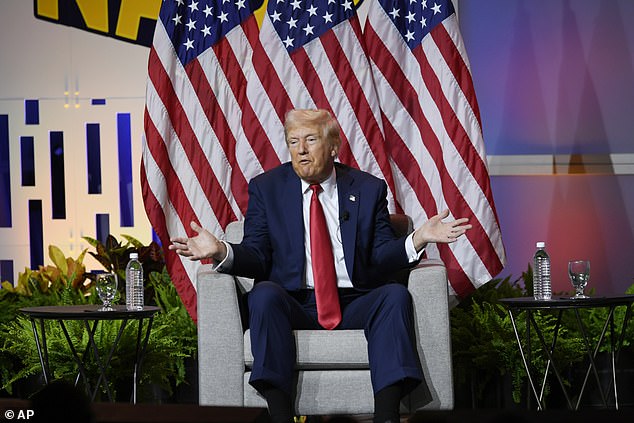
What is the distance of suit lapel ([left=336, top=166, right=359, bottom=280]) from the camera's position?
341 centimetres

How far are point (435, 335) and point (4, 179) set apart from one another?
3359 mm

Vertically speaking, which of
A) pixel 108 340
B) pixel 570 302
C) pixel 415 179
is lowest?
pixel 108 340

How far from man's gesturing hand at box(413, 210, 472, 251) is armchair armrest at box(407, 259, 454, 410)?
0.45ft

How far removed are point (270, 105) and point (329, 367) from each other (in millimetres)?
1633

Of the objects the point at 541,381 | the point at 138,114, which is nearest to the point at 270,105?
the point at 138,114

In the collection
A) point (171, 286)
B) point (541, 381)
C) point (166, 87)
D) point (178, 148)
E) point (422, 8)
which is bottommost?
point (541, 381)

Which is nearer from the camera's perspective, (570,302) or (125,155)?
(570,302)

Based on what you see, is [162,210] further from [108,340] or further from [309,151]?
[309,151]

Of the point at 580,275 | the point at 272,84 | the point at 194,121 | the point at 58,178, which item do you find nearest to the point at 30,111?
the point at 58,178

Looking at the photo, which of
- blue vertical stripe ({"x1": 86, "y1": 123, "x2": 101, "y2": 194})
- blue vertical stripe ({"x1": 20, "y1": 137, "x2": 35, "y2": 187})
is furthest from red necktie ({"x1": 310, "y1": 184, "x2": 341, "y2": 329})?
blue vertical stripe ({"x1": 20, "y1": 137, "x2": 35, "y2": 187})

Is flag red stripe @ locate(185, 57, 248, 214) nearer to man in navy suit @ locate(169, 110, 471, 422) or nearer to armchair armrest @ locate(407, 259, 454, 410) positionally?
man in navy suit @ locate(169, 110, 471, 422)

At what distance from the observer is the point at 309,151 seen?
3.49m

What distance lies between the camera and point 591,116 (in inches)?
207

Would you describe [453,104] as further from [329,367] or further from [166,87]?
[329,367]
